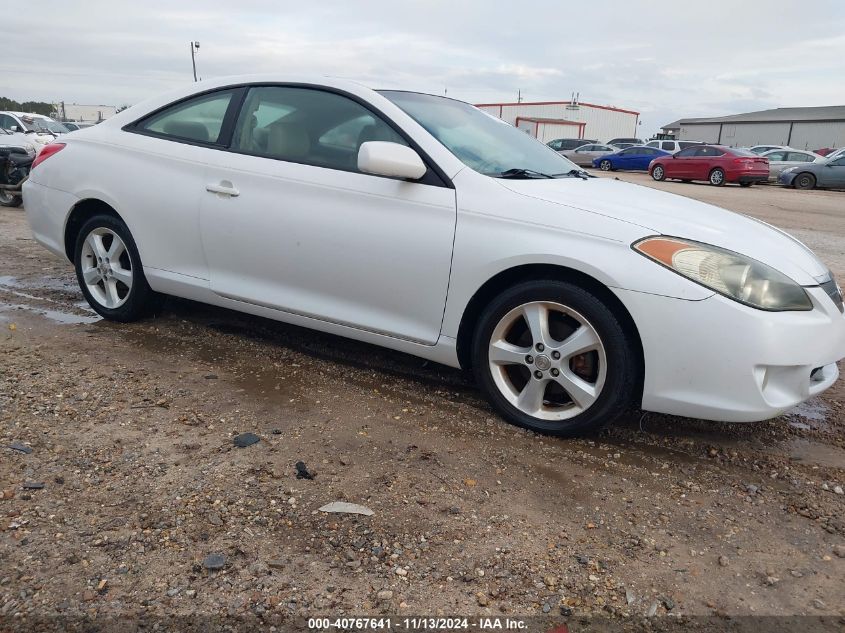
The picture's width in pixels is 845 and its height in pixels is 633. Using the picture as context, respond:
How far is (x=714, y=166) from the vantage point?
74.0 feet

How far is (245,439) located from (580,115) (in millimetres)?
57898

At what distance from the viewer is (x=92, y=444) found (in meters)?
2.88

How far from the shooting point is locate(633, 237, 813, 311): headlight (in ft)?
9.10

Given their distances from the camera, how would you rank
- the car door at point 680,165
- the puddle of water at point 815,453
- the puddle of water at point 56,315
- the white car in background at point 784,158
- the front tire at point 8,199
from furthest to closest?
the white car in background at point 784,158, the car door at point 680,165, the front tire at point 8,199, the puddle of water at point 56,315, the puddle of water at point 815,453

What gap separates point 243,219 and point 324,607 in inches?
93.3

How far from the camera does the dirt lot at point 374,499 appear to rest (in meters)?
2.07

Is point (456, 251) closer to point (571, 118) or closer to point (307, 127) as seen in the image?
point (307, 127)

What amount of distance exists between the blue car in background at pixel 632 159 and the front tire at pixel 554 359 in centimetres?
2734

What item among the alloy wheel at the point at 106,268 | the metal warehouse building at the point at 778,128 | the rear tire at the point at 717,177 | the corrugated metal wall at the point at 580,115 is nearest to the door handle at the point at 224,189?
the alloy wheel at the point at 106,268

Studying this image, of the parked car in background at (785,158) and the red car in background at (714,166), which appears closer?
the red car in background at (714,166)

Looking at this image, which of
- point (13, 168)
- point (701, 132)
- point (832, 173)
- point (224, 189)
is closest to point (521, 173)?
point (224, 189)

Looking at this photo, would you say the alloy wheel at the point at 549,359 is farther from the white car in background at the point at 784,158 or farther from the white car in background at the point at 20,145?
the white car in background at the point at 784,158

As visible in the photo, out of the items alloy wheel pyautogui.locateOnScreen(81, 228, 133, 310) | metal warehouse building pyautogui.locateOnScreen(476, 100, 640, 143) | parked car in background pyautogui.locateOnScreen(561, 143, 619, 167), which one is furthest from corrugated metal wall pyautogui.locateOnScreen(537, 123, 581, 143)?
alloy wheel pyautogui.locateOnScreen(81, 228, 133, 310)

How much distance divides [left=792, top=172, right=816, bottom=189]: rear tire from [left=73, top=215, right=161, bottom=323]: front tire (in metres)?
22.6
